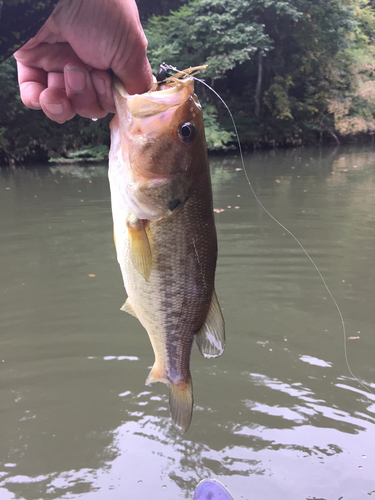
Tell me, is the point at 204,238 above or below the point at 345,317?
above

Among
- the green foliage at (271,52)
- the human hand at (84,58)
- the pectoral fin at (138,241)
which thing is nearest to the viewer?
the human hand at (84,58)

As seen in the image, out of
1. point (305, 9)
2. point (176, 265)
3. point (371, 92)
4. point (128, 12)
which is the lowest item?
point (176, 265)

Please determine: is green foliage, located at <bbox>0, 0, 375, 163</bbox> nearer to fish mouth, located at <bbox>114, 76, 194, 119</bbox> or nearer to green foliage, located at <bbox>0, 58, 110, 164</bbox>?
green foliage, located at <bbox>0, 58, 110, 164</bbox>

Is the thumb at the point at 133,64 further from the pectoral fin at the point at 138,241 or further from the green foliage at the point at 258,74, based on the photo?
the green foliage at the point at 258,74

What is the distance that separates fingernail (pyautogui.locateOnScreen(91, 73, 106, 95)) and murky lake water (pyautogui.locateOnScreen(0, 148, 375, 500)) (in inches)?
88.0

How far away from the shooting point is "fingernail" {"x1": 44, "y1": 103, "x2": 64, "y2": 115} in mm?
1581

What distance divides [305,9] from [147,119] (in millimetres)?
23391

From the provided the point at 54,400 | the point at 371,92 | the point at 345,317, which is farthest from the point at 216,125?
the point at 54,400

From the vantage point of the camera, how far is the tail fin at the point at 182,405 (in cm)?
167

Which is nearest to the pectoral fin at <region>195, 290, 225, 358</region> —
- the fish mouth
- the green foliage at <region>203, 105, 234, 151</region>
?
the fish mouth

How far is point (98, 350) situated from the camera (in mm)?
3926

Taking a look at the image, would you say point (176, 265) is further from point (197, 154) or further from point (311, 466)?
point (311, 466)

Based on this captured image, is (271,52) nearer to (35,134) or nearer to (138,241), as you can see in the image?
(35,134)

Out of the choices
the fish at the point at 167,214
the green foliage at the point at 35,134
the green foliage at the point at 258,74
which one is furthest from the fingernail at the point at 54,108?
the green foliage at the point at 35,134
